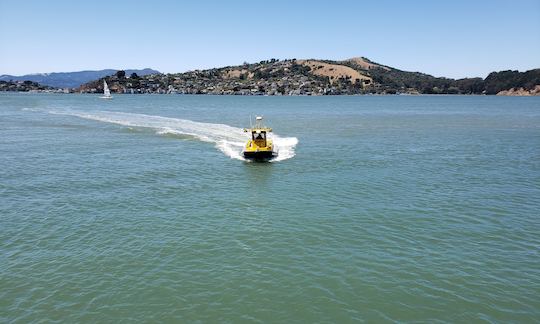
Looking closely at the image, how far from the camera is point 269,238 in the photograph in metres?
28.2

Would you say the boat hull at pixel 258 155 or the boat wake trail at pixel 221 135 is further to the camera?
the boat wake trail at pixel 221 135

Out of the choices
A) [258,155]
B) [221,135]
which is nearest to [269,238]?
[258,155]

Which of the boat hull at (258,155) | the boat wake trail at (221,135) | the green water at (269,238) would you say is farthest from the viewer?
the boat wake trail at (221,135)

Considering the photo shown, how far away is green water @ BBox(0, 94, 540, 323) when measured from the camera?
66.9ft

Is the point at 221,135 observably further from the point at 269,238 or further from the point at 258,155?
the point at 269,238

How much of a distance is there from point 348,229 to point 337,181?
1330 cm

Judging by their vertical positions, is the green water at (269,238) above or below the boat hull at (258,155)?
below

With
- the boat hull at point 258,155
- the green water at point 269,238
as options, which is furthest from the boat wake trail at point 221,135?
the green water at point 269,238

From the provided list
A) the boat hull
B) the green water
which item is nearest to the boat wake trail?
the boat hull

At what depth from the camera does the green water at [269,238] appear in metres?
20.4

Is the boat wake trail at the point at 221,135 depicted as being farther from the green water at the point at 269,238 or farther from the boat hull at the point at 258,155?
the green water at the point at 269,238

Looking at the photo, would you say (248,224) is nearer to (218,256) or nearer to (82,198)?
(218,256)

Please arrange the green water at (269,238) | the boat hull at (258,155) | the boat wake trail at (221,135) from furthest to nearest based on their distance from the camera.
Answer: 1. the boat wake trail at (221,135)
2. the boat hull at (258,155)
3. the green water at (269,238)

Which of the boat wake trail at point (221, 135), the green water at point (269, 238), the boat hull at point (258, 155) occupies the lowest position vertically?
the green water at point (269, 238)
